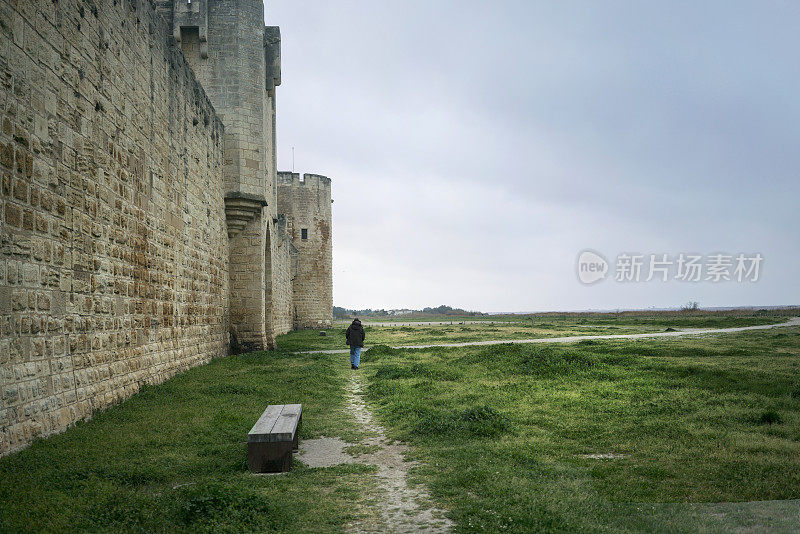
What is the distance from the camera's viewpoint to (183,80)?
461 inches

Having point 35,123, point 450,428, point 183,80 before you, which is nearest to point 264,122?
point 183,80

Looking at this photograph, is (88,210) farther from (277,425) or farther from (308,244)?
(308,244)

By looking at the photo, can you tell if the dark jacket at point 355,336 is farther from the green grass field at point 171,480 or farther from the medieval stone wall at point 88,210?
the green grass field at point 171,480

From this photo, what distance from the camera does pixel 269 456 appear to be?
5.21m

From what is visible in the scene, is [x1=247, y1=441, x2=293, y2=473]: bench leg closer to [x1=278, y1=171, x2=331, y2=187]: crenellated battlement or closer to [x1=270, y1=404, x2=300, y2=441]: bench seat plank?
[x1=270, y1=404, x2=300, y2=441]: bench seat plank

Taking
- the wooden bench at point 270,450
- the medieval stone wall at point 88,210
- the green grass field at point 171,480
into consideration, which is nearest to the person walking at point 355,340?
the medieval stone wall at point 88,210

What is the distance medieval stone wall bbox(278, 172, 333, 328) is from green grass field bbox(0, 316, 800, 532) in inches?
1036

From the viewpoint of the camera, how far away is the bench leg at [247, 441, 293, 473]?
5.19 meters

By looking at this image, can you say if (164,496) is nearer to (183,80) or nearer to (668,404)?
(668,404)

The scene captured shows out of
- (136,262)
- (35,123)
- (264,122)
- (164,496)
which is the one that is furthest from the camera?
(264,122)

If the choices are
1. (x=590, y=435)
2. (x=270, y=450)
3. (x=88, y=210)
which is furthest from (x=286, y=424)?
(x=88, y=210)

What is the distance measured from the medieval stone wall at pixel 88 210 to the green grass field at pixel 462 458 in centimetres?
56

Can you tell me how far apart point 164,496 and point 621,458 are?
3.98 meters

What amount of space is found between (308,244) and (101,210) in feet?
97.9
